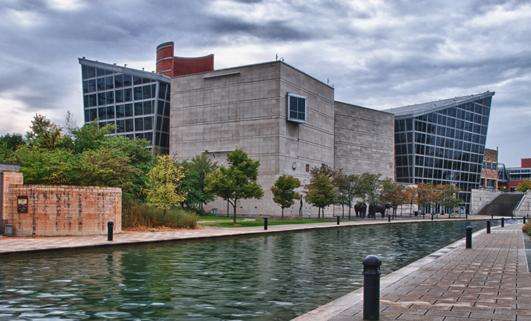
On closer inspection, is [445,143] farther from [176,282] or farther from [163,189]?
[176,282]

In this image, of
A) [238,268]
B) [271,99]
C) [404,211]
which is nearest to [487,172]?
[404,211]

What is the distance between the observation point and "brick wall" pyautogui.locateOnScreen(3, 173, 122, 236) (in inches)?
1059

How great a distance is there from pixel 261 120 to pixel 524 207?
228 ft

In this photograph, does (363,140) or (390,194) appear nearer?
(390,194)

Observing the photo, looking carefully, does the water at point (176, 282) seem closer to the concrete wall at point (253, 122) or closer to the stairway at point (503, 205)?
the concrete wall at point (253, 122)

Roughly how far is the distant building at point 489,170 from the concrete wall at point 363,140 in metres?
39.2

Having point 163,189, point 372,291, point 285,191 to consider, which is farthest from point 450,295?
point 285,191

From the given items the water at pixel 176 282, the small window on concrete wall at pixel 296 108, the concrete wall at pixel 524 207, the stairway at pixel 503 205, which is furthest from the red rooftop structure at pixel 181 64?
the water at pixel 176 282

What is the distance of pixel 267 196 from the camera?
232 feet

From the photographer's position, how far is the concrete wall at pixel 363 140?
304 feet

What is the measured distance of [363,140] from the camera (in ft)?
320

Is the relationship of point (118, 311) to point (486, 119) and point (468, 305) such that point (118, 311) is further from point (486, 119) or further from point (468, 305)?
point (486, 119)

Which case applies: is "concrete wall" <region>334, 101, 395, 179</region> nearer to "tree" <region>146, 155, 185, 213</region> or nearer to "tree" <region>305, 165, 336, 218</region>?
"tree" <region>305, 165, 336, 218</region>

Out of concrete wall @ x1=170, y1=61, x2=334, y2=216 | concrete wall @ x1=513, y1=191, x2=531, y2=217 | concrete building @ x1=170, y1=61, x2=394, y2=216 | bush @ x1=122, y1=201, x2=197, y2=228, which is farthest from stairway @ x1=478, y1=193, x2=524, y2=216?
bush @ x1=122, y1=201, x2=197, y2=228
